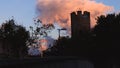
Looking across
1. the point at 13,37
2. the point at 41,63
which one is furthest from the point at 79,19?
the point at 41,63

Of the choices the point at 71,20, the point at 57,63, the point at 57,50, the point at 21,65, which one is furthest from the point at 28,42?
the point at 71,20

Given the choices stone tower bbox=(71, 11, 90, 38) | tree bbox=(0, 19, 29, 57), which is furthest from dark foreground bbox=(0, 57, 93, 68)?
stone tower bbox=(71, 11, 90, 38)

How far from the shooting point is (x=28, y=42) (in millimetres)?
74812

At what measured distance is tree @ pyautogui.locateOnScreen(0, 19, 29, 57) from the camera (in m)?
72.1

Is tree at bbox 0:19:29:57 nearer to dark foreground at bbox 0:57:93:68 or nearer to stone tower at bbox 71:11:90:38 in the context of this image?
dark foreground at bbox 0:57:93:68

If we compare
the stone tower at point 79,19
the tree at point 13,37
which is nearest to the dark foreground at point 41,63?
the tree at point 13,37

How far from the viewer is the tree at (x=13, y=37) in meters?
72.1

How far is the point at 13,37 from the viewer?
7206 centimetres

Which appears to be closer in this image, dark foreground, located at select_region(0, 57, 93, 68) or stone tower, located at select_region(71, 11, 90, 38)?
dark foreground, located at select_region(0, 57, 93, 68)

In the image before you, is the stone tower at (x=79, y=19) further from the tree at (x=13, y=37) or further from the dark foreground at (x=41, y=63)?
the dark foreground at (x=41, y=63)

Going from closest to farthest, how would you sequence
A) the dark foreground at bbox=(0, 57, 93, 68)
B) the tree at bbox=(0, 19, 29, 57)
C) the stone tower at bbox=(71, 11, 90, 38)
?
the dark foreground at bbox=(0, 57, 93, 68) → the tree at bbox=(0, 19, 29, 57) → the stone tower at bbox=(71, 11, 90, 38)

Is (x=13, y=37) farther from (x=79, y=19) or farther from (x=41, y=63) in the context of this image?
(x=79, y=19)

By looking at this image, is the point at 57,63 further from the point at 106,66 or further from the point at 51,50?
the point at 51,50

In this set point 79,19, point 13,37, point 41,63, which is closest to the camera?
point 41,63
